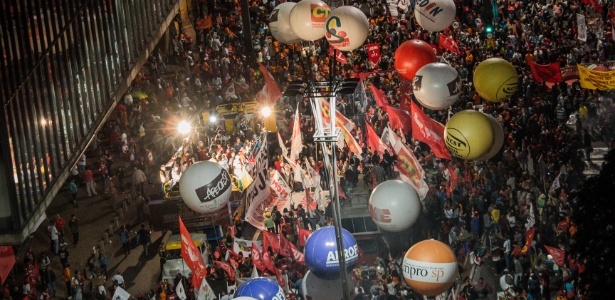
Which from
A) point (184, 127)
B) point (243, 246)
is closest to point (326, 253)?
point (243, 246)

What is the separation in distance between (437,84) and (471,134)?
1.71 metres

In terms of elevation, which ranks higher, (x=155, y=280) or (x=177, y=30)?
(x=177, y=30)

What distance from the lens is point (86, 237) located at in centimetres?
2608

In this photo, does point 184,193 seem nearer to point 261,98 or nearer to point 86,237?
point 86,237

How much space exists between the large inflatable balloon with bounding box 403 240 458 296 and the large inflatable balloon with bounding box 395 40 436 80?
7302 mm

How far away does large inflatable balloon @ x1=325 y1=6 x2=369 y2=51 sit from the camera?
61.9ft

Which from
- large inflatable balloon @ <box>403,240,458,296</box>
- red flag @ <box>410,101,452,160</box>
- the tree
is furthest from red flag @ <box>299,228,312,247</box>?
the tree

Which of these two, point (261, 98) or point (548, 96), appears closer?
point (548, 96)

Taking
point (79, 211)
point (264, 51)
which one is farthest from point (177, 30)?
point (79, 211)

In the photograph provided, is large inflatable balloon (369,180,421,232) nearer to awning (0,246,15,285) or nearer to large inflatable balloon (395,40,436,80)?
large inflatable balloon (395,40,436,80)

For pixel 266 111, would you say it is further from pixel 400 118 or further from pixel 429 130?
pixel 429 130

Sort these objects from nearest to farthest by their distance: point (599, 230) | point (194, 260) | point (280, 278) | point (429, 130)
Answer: point (599, 230) → point (194, 260) → point (280, 278) → point (429, 130)

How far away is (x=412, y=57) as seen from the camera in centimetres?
2323

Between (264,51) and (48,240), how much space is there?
1490 centimetres
